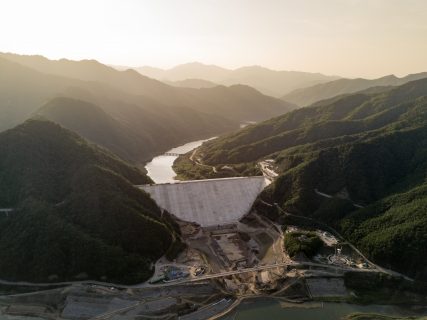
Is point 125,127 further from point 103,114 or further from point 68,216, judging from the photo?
point 68,216

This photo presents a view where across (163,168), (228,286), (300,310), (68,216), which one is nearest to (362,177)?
(300,310)

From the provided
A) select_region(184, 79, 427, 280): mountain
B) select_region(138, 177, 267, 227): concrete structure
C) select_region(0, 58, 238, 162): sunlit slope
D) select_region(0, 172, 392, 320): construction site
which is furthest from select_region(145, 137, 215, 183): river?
select_region(0, 172, 392, 320): construction site

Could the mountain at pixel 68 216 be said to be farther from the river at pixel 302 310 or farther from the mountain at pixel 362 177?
the mountain at pixel 362 177

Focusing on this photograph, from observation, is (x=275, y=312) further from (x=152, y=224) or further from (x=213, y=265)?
(x=152, y=224)

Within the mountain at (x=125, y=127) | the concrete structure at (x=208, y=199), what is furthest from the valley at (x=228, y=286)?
the mountain at (x=125, y=127)

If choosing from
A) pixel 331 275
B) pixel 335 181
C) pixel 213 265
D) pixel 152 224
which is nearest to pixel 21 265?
pixel 152 224
